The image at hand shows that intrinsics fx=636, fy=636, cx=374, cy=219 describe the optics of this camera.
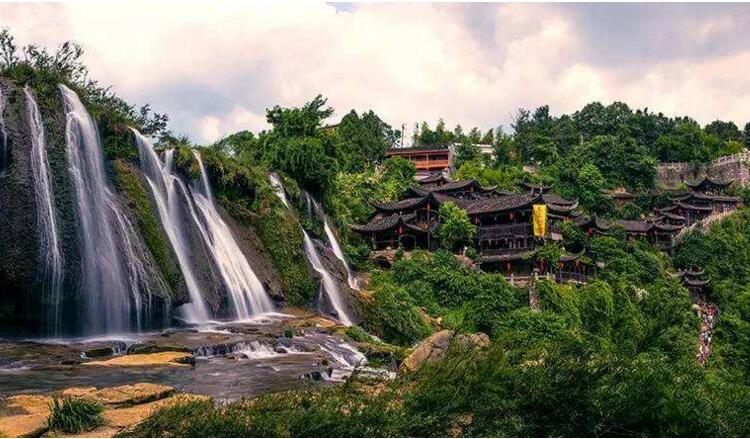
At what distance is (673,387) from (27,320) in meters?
13.3

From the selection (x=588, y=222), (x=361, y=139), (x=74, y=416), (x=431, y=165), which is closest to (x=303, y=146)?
(x=588, y=222)

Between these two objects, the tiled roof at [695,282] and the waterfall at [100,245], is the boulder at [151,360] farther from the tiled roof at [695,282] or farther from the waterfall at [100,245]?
the tiled roof at [695,282]

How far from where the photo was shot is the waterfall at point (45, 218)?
574 inches

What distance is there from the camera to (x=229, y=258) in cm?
2125

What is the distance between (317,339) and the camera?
53.7 ft

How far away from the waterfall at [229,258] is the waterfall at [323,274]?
389 centimetres

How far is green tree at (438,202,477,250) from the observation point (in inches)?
1575

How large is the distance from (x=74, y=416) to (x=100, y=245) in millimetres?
9484

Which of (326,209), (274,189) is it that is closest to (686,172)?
(326,209)

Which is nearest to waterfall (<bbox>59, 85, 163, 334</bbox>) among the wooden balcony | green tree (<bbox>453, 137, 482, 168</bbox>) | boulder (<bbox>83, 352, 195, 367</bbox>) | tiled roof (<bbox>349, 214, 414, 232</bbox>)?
boulder (<bbox>83, 352, 195, 367</bbox>)

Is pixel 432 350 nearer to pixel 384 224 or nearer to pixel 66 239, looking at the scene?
pixel 66 239

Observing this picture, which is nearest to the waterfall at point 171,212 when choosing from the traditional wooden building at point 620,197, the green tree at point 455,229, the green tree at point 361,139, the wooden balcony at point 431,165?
the green tree at point 455,229

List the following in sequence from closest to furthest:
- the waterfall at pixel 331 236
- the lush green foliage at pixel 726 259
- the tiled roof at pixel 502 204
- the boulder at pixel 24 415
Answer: the boulder at pixel 24 415 < the waterfall at pixel 331 236 < the tiled roof at pixel 502 204 < the lush green foliage at pixel 726 259

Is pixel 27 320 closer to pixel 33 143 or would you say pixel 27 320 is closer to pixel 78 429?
pixel 33 143
